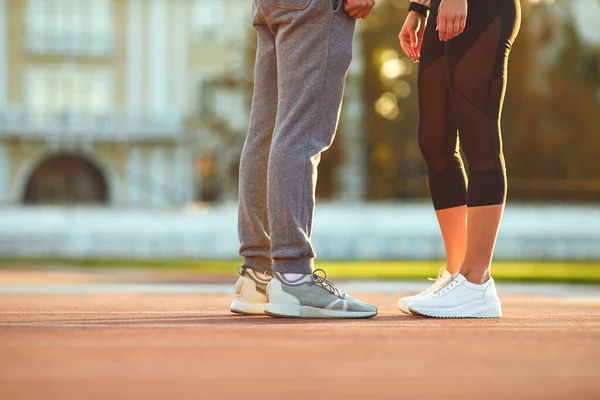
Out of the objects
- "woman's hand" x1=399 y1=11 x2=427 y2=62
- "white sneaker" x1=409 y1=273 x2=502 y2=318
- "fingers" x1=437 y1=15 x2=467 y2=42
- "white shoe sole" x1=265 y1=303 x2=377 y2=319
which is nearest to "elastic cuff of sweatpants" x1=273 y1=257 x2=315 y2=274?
"white shoe sole" x1=265 y1=303 x2=377 y2=319

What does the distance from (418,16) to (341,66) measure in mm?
782

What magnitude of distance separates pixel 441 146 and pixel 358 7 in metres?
0.72

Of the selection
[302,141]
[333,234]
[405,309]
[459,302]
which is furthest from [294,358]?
[333,234]

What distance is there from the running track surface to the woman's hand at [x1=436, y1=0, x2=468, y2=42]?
1086 millimetres

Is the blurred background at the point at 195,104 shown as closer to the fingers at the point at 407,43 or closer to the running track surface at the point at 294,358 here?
the fingers at the point at 407,43

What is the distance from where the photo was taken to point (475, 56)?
4.19m

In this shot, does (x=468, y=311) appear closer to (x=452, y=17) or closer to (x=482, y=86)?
(x=482, y=86)

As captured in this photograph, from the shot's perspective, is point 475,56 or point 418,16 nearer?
point 475,56

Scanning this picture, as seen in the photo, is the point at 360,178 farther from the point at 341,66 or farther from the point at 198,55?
the point at 341,66

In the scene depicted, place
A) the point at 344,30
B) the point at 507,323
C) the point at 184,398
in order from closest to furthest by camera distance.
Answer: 1. the point at 184,398
2. the point at 507,323
3. the point at 344,30

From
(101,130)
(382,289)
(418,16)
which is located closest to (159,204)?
(101,130)

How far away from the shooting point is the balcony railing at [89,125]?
33.8 m

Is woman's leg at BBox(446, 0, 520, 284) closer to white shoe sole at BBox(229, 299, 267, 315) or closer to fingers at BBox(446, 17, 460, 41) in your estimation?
fingers at BBox(446, 17, 460, 41)

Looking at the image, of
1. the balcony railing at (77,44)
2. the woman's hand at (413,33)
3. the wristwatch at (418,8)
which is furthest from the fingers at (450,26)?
the balcony railing at (77,44)
